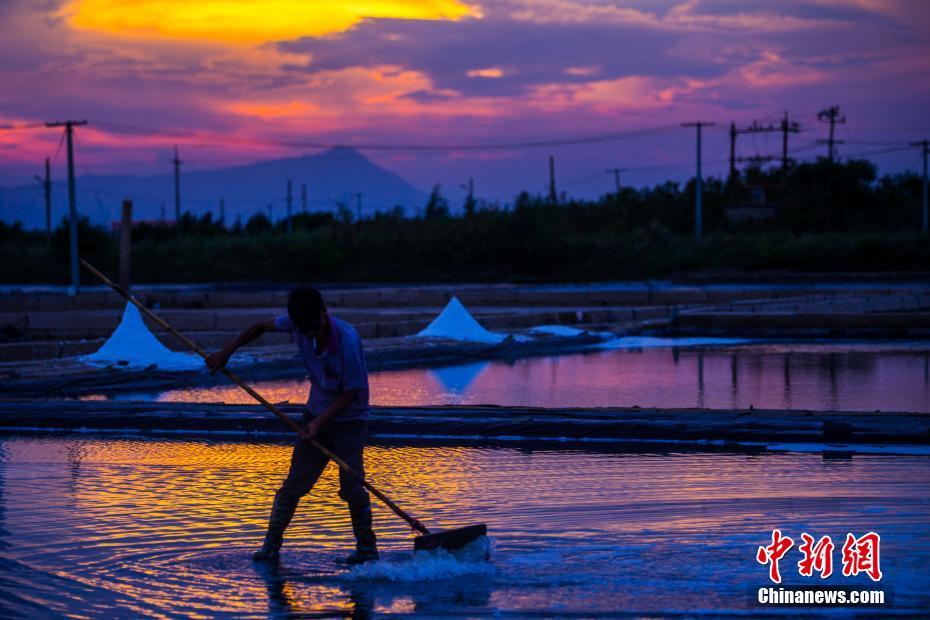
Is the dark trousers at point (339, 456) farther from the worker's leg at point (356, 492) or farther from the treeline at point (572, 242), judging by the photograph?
the treeline at point (572, 242)

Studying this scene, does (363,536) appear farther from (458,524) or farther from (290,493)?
(458,524)

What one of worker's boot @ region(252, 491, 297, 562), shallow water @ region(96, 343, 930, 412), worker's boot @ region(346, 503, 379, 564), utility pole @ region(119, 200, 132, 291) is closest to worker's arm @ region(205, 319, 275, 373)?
worker's boot @ region(252, 491, 297, 562)

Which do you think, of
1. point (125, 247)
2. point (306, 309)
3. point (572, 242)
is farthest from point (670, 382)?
point (572, 242)

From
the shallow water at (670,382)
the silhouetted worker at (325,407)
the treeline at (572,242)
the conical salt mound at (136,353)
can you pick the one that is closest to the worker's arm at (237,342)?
the silhouetted worker at (325,407)

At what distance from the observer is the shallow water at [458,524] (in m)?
4.79

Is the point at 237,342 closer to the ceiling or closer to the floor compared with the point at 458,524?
closer to the ceiling

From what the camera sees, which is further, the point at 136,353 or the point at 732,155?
the point at 732,155

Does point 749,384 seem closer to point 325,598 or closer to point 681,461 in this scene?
point 681,461

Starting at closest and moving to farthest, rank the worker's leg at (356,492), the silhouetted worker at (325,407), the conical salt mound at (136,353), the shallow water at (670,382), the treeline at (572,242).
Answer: the silhouetted worker at (325,407) → the worker's leg at (356,492) → the shallow water at (670,382) → the conical salt mound at (136,353) → the treeline at (572,242)

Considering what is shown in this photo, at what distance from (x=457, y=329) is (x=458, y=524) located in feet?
32.9

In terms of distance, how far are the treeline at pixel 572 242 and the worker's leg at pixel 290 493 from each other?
118 feet

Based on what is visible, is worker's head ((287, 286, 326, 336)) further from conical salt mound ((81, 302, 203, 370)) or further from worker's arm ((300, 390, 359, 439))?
conical salt mound ((81, 302, 203, 370))

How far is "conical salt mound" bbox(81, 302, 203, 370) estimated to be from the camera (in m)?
12.4

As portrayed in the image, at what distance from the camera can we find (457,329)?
1587cm
